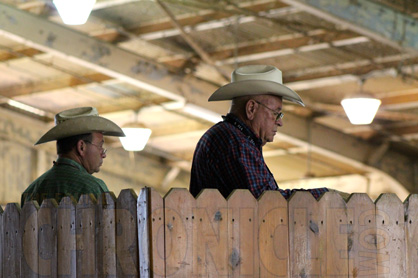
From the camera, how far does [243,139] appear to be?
15.1 feet

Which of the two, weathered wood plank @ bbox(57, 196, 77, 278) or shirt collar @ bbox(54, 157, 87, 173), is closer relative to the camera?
weathered wood plank @ bbox(57, 196, 77, 278)

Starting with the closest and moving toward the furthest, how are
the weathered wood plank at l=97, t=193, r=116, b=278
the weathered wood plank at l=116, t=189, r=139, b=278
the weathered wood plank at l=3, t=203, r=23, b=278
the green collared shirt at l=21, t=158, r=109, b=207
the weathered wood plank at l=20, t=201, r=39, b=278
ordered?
the weathered wood plank at l=116, t=189, r=139, b=278 < the weathered wood plank at l=97, t=193, r=116, b=278 < the weathered wood plank at l=20, t=201, r=39, b=278 < the weathered wood plank at l=3, t=203, r=23, b=278 < the green collared shirt at l=21, t=158, r=109, b=207

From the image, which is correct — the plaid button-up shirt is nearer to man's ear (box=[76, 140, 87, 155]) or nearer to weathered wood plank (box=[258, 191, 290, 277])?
weathered wood plank (box=[258, 191, 290, 277])

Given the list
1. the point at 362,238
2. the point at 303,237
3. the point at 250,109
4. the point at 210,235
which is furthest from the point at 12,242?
the point at 362,238

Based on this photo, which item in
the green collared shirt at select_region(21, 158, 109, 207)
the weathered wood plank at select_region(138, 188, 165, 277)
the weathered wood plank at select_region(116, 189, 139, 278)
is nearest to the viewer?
the weathered wood plank at select_region(138, 188, 165, 277)

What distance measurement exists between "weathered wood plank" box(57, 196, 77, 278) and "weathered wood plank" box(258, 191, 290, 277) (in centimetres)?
85

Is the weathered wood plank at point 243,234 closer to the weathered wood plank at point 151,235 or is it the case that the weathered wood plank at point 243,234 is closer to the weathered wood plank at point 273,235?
the weathered wood plank at point 273,235

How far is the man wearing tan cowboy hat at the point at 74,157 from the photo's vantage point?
5.26m

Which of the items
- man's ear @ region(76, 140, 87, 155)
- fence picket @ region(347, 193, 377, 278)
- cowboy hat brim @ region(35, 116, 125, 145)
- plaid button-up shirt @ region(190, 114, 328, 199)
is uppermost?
cowboy hat brim @ region(35, 116, 125, 145)

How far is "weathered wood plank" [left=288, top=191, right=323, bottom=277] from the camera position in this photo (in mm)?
4188

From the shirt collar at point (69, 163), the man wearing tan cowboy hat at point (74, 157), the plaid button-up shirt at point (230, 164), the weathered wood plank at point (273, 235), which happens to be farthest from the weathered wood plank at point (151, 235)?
the shirt collar at point (69, 163)

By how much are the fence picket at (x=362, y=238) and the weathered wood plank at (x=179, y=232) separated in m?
0.72

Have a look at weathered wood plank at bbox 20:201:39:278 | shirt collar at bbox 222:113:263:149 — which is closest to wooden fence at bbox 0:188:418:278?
weathered wood plank at bbox 20:201:39:278

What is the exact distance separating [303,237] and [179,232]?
55 centimetres
